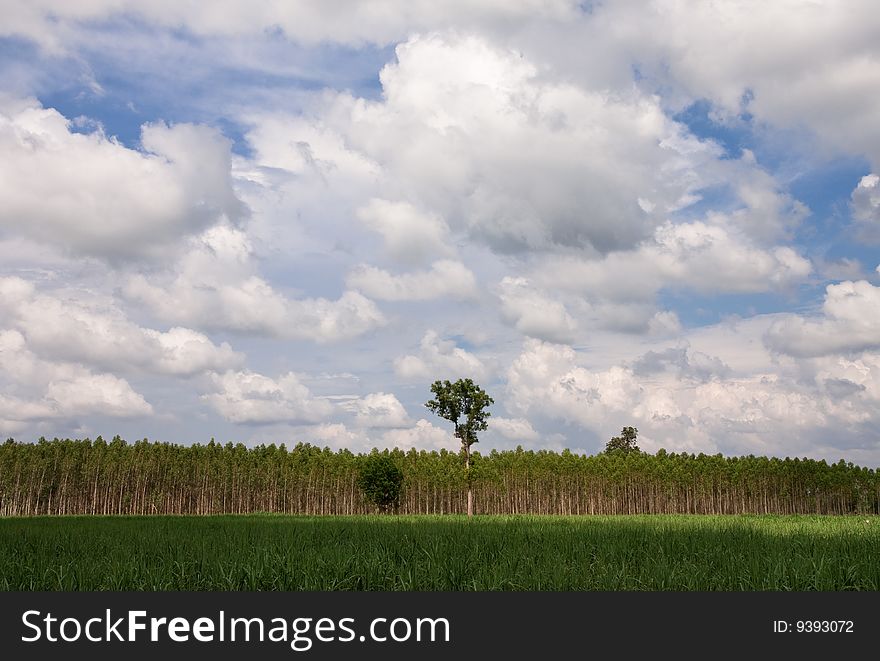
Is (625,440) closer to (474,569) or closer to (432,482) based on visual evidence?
(432,482)

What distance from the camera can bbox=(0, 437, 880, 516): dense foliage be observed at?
91.4 m

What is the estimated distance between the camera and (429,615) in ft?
24.1

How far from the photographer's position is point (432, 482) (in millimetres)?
94562

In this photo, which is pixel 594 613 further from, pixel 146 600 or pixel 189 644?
pixel 146 600

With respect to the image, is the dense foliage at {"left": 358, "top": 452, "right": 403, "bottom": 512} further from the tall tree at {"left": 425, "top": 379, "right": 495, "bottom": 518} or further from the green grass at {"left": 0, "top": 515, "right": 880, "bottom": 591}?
the green grass at {"left": 0, "top": 515, "right": 880, "bottom": 591}

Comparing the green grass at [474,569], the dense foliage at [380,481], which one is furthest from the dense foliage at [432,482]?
the green grass at [474,569]

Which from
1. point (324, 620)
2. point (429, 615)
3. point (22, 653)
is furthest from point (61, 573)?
point (429, 615)

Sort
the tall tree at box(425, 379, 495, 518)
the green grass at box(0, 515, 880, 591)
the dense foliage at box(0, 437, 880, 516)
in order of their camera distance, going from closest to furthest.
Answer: the green grass at box(0, 515, 880, 591) → the tall tree at box(425, 379, 495, 518) → the dense foliage at box(0, 437, 880, 516)

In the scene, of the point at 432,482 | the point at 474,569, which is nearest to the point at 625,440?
the point at 432,482

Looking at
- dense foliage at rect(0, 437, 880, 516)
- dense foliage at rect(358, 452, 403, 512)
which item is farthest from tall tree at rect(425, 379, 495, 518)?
dense foliage at rect(0, 437, 880, 516)

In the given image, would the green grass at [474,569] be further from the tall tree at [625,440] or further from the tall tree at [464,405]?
the tall tree at [625,440]

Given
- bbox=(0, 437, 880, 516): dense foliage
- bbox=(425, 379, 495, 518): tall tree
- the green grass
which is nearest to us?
the green grass

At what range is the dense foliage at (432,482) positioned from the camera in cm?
9144

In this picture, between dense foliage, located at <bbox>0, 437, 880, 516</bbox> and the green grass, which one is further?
dense foliage, located at <bbox>0, 437, 880, 516</bbox>
